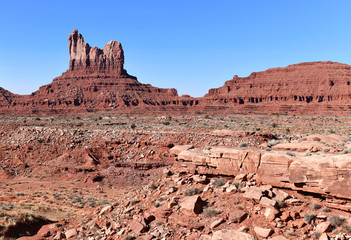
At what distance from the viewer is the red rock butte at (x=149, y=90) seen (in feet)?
399

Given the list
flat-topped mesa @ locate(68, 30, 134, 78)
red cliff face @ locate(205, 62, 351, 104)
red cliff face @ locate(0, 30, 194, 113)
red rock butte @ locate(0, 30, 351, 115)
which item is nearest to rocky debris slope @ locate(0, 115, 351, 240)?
red rock butte @ locate(0, 30, 351, 115)

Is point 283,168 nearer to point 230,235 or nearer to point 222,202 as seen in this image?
point 222,202

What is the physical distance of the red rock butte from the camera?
122 m

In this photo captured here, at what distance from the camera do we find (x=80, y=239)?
9.82m

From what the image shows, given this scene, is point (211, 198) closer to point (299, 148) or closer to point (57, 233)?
point (299, 148)

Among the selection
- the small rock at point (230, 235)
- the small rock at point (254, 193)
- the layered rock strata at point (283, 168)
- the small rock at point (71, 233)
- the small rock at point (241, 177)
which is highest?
the layered rock strata at point (283, 168)

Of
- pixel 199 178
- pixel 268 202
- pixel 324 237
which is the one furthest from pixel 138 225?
pixel 324 237

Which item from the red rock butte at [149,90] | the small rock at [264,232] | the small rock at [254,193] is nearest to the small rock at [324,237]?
the small rock at [264,232]

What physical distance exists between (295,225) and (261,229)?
37.4 inches

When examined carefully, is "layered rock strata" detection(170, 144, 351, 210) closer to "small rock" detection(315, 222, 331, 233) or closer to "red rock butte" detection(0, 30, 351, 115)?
"small rock" detection(315, 222, 331, 233)

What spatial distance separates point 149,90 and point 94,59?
1343 inches

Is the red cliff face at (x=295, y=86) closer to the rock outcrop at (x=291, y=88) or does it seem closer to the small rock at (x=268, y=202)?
the rock outcrop at (x=291, y=88)

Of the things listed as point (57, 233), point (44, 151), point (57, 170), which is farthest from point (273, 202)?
point (44, 151)

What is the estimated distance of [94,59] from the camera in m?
145
